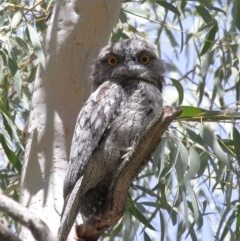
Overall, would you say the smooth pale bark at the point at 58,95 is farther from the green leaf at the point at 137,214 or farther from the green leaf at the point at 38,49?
the green leaf at the point at 137,214

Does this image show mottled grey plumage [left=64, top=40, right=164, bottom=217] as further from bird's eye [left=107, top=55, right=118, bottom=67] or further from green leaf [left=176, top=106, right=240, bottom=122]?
green leaf [left=176, top=106, right=240, bottom=122]

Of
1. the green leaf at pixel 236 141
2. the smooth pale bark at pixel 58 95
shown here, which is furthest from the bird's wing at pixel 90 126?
the green leaf at pixel 236 141

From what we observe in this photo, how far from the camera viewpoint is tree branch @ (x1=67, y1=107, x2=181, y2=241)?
336 centimetres

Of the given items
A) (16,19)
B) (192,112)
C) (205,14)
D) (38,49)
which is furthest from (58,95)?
(205,14)

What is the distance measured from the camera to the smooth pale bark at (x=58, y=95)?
159 inches

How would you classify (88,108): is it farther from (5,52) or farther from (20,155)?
(20,155)

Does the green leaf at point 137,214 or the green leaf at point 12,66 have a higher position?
the green leaf at point 12,66

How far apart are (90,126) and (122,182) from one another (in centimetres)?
50

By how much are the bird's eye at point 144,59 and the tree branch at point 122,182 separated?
2.68 ft

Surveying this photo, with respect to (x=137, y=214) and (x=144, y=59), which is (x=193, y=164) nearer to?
(x=137, y=214)

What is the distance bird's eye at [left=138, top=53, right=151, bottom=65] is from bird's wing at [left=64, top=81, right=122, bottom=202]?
0.25 metres

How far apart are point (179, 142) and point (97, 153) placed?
700 millimetres

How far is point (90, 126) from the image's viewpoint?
156 inches

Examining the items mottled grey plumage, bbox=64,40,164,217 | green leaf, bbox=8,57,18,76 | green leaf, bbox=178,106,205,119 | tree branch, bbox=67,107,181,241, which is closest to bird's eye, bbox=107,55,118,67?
mottled grey plumage, bbox=64,40,164,217
